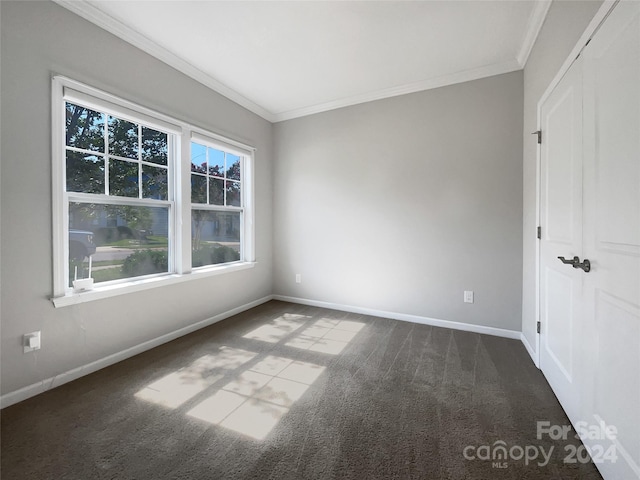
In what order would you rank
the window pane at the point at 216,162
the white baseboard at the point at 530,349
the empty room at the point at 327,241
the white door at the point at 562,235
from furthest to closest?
1. the window pane at the point at 216,162
2. the white baseboard at the point at 530,349
3. the white door at the point at 562,235
4. the empty room at the point at 327,241

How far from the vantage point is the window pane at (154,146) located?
263cm

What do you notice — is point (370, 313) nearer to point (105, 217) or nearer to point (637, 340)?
point (637, 340)

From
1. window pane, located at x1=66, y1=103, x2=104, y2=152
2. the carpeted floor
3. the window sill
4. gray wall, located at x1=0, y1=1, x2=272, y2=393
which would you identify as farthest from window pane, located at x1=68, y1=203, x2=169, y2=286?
the carpeted floor

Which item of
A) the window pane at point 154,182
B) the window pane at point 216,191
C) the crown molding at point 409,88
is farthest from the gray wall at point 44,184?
the crown molding at point 409,88

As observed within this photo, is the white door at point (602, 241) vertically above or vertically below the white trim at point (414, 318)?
above

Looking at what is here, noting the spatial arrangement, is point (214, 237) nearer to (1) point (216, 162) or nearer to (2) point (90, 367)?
(1) point (216, 162)

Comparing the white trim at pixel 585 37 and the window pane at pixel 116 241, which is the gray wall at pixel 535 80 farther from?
the window pane at pixel 116 241

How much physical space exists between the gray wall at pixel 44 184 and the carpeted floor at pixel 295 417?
280 millimetres

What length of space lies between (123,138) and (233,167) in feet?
4.51

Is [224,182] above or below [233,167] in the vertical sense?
below

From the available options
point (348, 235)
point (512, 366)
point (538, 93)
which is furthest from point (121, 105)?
point (512, 366)

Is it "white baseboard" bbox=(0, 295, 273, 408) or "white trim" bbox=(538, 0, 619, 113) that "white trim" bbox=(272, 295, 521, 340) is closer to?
"white baseboard" bbox=(0, 295, 273, 408)

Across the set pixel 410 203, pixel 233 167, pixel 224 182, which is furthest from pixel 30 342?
pixel 410 203

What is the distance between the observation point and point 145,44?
8.07 ft
